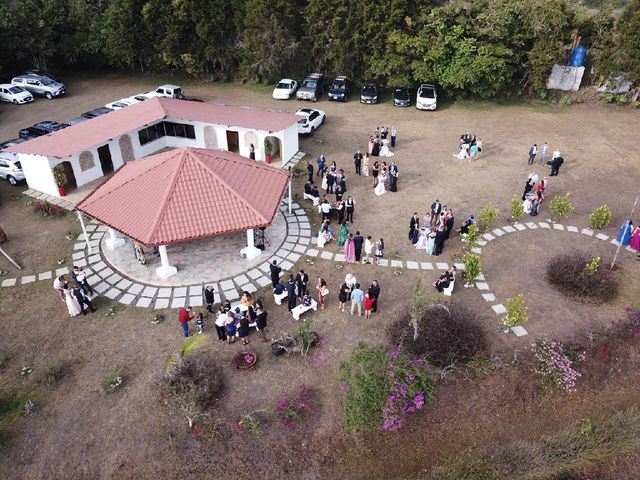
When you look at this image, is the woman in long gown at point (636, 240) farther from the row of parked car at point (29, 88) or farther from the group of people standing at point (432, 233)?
the row of parked car at point (29, 88)

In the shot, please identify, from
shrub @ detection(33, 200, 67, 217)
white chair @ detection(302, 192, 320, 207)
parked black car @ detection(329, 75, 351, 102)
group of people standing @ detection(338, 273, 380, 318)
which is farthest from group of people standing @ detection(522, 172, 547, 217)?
shrub @ detection(33, 200, 67, 217)

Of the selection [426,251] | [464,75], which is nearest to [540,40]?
[464,75]

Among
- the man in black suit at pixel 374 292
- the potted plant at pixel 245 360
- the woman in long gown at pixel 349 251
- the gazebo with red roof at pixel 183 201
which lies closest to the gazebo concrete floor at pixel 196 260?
the gazebo with red roof at pixel 183 201

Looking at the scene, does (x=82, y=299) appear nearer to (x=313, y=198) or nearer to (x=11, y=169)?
(x=313, y=198)

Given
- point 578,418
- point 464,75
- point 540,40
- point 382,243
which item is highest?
point 540,40

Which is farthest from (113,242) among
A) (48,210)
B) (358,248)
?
(358,248)

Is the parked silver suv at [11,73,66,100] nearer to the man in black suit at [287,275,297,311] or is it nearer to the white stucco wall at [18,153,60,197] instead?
the white stucco wall at [18,153,60,197]

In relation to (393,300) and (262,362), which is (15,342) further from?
(393,300)
